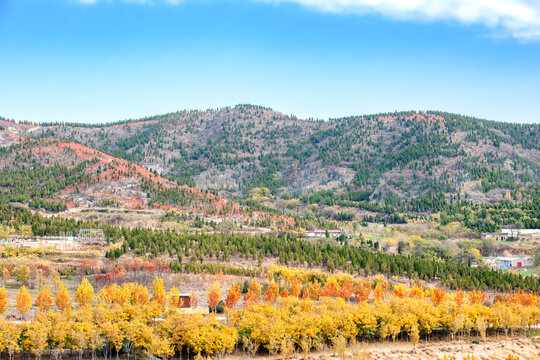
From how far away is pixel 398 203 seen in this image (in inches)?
6875

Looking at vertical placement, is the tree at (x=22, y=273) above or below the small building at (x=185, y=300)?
above

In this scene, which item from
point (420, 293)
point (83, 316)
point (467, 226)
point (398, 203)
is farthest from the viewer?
point (398, 203)

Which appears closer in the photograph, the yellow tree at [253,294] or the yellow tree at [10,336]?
the yellow tree at [10,336]

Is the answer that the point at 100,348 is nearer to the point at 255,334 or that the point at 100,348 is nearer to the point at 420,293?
the point at 255,334

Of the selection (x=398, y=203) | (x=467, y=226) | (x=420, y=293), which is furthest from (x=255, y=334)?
(x=398, y=203)

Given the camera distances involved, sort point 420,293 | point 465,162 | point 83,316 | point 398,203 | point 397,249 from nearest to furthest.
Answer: point 83,316, point 420,293, point 397,249, point 398,203, point 465,162

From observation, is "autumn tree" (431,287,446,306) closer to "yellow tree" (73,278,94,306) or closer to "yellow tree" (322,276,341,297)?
"yellow tree" (322,276,341,297)

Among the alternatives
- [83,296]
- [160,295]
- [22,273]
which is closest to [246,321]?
[160,295]

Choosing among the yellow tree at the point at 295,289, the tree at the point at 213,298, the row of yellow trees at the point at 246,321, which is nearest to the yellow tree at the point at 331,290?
Result: the row of yellow trees at the point at 246,321

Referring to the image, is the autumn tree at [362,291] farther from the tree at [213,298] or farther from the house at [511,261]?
the house at [511,261]

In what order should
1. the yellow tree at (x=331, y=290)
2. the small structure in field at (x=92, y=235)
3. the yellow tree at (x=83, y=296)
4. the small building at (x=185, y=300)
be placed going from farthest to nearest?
the small structure in field at (x=92, y=235) → the yellow tree at (x=331, y=290) → the small building at (x=185, y=300) → the yellow tree at (x=83, y=296)

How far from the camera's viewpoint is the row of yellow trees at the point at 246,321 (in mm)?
49375

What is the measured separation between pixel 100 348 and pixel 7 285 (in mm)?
27965

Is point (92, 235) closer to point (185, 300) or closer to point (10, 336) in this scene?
point (185, 300)
